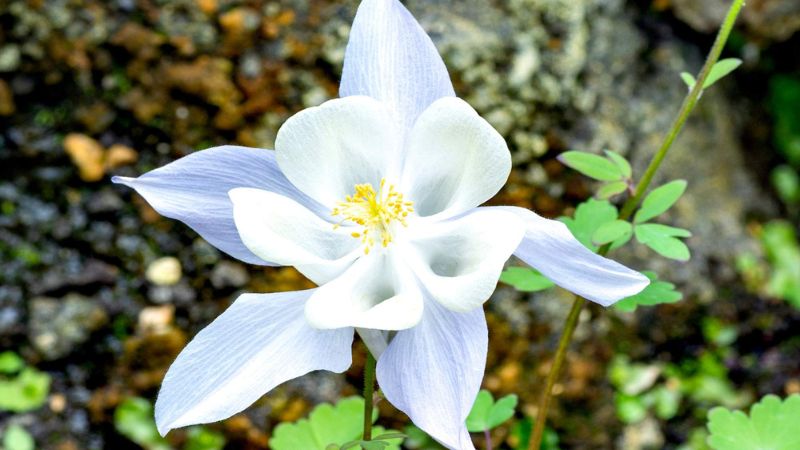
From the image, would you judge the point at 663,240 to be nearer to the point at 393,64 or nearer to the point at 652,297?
the point at 652,297

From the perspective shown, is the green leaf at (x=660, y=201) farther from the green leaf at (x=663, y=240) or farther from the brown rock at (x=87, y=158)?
the brown rock at (x=87, y=158)

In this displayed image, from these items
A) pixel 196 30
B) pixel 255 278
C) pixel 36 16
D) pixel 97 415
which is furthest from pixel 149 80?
pixel 97 415

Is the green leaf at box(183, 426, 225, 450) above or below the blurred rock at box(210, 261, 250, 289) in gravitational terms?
below

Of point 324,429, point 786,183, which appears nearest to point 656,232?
point 324,429

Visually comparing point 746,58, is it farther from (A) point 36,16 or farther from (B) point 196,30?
(A) point 36,16

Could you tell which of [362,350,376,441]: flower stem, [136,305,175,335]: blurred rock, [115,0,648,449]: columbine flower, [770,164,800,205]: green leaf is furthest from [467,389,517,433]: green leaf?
[770,164,800,205]: green leaf

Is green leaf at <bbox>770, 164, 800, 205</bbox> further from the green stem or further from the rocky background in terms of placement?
the green stem
